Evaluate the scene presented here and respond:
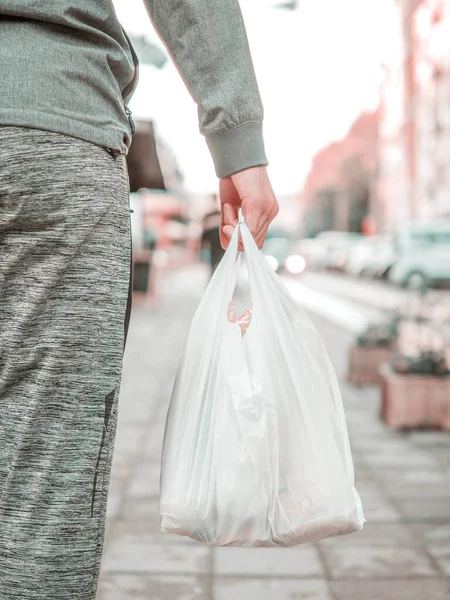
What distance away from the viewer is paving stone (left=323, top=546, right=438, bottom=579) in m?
2.54

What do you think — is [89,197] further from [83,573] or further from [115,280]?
[83,573]

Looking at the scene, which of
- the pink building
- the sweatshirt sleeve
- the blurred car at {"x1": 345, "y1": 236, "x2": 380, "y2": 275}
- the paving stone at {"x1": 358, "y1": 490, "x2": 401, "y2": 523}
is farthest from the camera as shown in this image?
the pink building

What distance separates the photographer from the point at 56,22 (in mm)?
1173

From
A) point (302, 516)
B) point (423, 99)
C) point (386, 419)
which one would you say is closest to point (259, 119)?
point (302, 516)

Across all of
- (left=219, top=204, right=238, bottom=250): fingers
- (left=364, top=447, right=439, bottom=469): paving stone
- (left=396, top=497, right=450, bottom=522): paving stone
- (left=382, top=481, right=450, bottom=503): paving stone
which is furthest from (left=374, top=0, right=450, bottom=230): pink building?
(left=219, top=204, right=238, bottom=250): fingers

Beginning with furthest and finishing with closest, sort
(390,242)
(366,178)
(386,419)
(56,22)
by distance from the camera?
1. (366,178)
2. (390,242)
3. (386,419)
4. (56,22)

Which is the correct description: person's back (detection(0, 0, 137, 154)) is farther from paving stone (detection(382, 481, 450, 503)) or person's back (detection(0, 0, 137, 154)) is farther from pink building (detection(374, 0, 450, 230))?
pink building (detection(374, 0, 450, 230))

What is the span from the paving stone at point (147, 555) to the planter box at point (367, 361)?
139 inches

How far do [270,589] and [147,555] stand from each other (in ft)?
1.57

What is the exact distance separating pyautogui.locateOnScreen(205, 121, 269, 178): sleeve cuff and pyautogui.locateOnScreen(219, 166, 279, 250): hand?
0.01m

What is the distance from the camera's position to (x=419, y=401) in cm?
466

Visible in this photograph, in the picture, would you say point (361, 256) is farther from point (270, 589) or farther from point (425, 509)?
point (270, 589)

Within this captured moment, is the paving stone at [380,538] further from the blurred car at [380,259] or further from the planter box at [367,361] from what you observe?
the blurred car at [380,259]

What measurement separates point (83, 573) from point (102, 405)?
241mm
